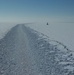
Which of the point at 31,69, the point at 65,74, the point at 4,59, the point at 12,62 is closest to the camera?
the point at 65,74

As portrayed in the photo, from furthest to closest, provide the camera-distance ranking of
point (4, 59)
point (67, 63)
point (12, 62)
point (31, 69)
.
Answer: point (4, 59), point (12, 62), point (67, 63), point (31, 69)

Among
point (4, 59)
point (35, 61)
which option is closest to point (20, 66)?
point (35, 61)

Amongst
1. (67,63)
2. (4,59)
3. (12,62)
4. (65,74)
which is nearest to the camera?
(65,74)

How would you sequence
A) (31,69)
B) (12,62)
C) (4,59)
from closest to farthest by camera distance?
(31,69) < (12,62) < (4,59)

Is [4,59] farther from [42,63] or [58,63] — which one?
[58,63]

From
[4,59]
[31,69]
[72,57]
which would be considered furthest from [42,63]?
[4,59]

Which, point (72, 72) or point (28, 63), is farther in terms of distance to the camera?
point (28, 63)

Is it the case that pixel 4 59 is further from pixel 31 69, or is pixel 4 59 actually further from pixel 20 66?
pixel 31 69

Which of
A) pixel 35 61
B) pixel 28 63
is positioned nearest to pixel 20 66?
pixel 28 63

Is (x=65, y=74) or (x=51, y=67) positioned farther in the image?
(x=51, y=67)
